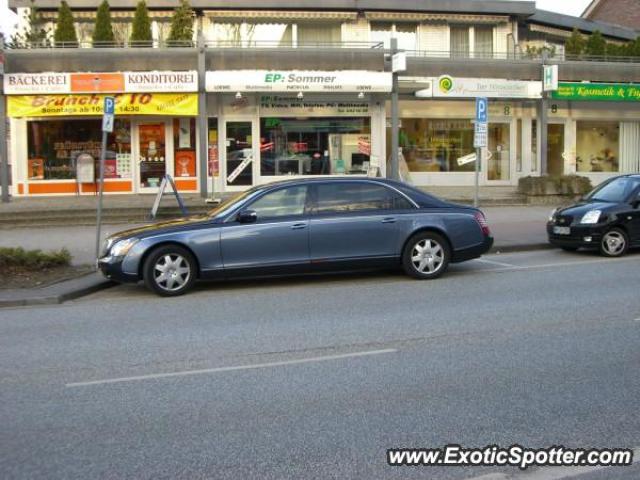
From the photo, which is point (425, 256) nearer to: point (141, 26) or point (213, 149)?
point (213, 149)

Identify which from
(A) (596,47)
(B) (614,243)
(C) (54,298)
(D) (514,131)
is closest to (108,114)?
(C) (54,298)

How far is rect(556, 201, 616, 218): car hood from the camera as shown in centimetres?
1309

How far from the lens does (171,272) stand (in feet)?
32.9

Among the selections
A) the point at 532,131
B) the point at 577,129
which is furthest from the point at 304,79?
the point at 577,129

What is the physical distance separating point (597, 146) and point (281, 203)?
65.0 ft

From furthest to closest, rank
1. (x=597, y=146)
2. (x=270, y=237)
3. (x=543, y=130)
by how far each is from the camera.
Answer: (x=597, y=146), (x=543, y=130), (x=270, y=237)

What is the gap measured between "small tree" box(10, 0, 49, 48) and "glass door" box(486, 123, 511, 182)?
1485cm

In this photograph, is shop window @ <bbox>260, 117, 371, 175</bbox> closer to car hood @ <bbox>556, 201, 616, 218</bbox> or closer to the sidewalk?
the sidewalk

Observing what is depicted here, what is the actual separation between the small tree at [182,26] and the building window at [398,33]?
6.56 m

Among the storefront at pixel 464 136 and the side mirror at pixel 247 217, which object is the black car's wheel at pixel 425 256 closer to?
the side mirror at pixel 247 217

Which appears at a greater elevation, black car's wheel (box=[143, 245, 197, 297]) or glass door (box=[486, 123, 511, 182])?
glass door (box=[486, 123, 511, 182])

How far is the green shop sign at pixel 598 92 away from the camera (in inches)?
952

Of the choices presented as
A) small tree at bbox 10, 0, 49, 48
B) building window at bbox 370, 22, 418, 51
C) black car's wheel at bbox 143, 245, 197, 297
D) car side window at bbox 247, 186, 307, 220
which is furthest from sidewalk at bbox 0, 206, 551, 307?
building window at bbox 370, 22, 418, 51

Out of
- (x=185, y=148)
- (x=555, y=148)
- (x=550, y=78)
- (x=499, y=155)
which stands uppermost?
(x=550, y=78)
